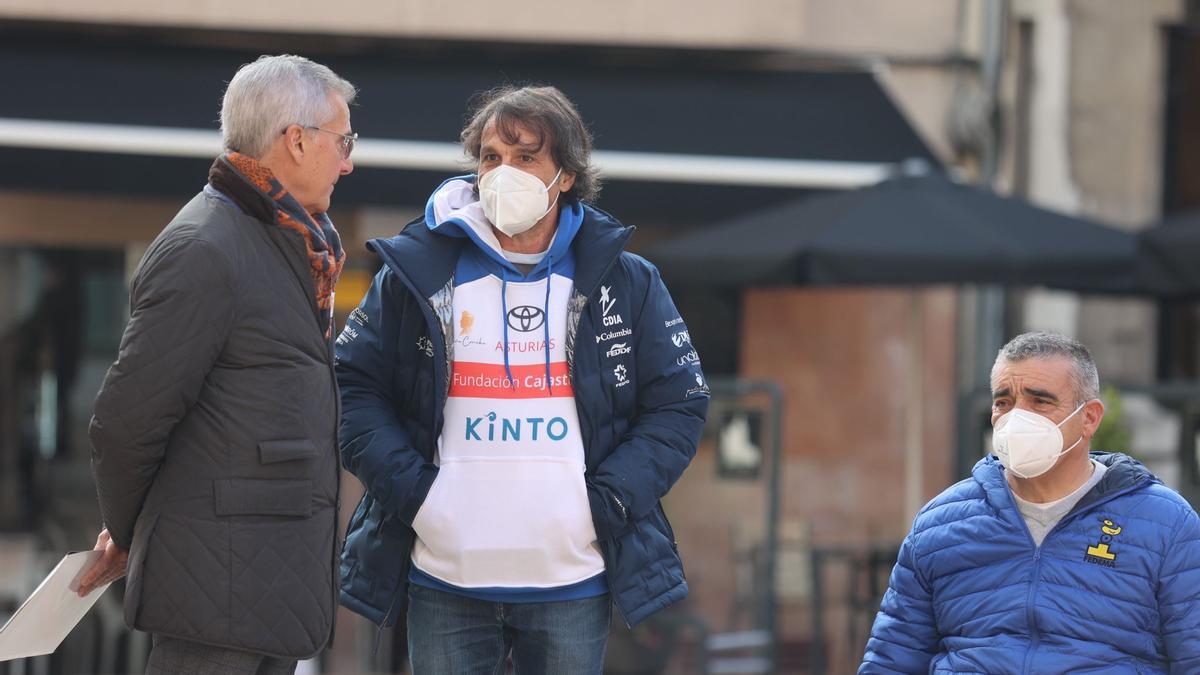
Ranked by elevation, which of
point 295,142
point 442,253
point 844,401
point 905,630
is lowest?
point 905,630

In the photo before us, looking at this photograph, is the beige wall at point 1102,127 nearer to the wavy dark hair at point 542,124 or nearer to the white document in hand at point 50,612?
the wavy dark hair at point 542,124

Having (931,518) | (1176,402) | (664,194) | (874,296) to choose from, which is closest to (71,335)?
(664,194)

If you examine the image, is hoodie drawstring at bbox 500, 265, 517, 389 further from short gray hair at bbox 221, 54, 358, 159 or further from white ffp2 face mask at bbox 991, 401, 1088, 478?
white ffp2 face mask at bbox 991, 401, 1088, 478

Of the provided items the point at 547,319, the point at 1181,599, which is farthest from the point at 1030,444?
A: the point at 547,319

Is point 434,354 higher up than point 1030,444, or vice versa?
point 434,354

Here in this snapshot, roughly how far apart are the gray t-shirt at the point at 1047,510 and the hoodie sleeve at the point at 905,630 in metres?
0.26

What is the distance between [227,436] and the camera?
128 inches

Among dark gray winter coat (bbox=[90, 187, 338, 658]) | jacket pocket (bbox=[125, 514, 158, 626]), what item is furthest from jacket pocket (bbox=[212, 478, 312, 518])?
jacket pocket (bbox=[125, 514, 158, 626])

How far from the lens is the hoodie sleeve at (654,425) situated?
356cm

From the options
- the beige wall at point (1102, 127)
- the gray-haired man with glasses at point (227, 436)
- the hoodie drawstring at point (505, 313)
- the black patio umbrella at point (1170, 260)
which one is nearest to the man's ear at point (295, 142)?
the gray-haired man with glasses at point (227, 436)

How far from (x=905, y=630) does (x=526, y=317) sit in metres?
1.07

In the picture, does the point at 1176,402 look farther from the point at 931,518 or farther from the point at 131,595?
the point at 131,595

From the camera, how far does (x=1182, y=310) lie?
10.2 m

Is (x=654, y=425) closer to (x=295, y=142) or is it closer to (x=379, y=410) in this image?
(x=379, y=410)
